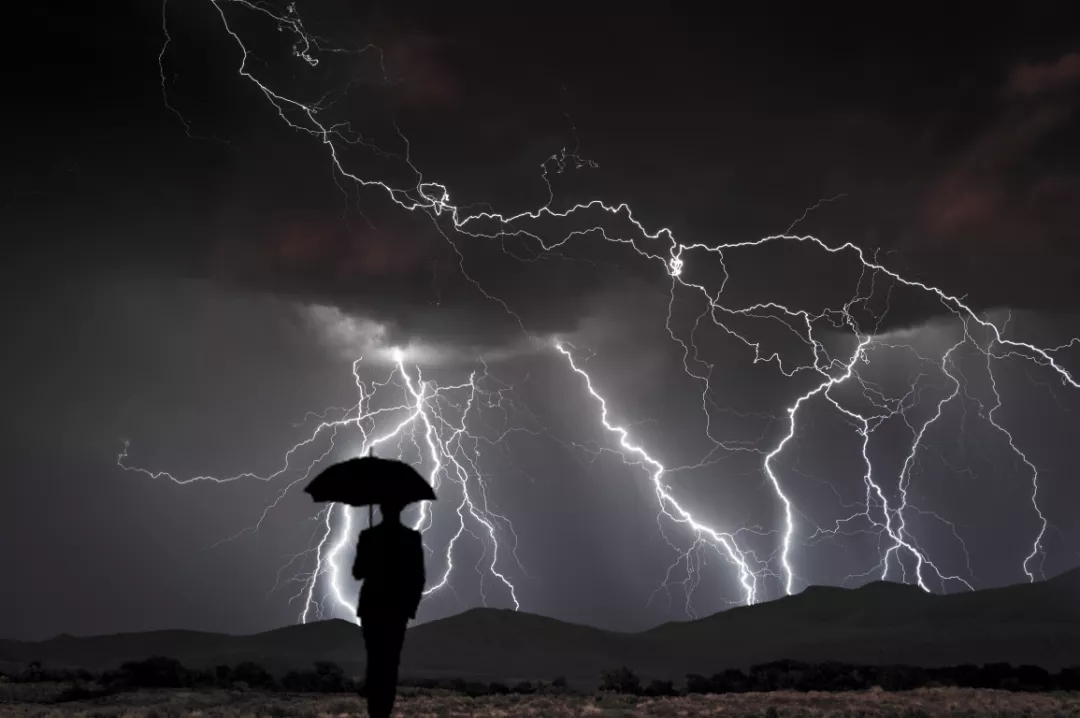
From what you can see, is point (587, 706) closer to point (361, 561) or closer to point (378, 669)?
point (378, 669)

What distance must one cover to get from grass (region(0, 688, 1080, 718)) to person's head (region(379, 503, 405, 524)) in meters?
5.33

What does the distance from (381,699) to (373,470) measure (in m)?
1.96

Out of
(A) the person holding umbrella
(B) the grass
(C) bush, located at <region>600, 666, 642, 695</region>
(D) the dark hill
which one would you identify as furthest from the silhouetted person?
(D) the dark hill

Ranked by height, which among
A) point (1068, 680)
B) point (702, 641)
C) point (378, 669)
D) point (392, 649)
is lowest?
point (378, 669)

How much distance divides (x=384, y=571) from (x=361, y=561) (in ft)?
0.77

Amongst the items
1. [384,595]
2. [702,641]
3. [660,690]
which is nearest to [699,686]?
[660,690]

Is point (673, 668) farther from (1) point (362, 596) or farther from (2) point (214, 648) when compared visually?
(1) point (362, 596)

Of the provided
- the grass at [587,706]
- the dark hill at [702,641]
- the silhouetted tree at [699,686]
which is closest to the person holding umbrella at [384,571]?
the grass at [587,706]

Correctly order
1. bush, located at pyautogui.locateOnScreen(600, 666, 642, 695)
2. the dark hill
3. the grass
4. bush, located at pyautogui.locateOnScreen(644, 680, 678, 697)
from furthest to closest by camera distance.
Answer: the dark hill, bush, located at pyautogui.locateOnScreen(600, 666, 642, 695), bush, located at pyautogui.locateOnScreen(644, 680, 678, 697), the grass

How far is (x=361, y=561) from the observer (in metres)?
8.02

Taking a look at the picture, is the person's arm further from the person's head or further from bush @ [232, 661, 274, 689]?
bush @ [232, 661, 274, 689]

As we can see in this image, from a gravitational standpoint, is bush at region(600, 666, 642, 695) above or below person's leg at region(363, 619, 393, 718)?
above

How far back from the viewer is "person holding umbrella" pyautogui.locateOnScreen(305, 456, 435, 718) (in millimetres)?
7941

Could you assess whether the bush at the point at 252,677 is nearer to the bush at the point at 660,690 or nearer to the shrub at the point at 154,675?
the shrub at the point at 154,675
